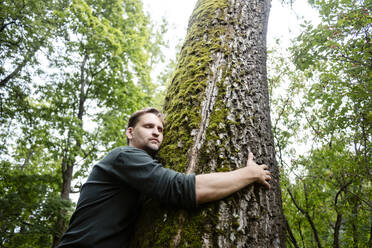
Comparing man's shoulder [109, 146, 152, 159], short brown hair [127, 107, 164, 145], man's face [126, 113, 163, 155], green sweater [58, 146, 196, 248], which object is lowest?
green sweater [58, 146, 196, 248]

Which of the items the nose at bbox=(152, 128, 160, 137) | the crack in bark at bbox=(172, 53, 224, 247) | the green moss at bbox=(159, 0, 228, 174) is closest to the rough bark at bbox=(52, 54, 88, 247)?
the green moss at bbox=(159, 0, 228, 174)

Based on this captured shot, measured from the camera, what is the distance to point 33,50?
870cm

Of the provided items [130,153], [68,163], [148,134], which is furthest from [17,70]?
[130,153]

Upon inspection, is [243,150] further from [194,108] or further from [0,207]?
[0,207]

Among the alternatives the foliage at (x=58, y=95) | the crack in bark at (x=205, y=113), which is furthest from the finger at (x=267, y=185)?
the foliage at (x=58, y=95)

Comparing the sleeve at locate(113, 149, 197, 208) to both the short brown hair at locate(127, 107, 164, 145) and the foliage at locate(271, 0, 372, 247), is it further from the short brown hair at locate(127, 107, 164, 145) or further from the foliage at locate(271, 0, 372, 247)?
the foliage at locate(271, 0, 372, 247)

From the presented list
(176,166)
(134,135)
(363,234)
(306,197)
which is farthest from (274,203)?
(363,234)

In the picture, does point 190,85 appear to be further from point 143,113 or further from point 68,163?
point 68,163

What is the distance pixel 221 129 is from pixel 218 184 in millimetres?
471

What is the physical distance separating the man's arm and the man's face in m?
0.65

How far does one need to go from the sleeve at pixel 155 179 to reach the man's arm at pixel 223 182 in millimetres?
49

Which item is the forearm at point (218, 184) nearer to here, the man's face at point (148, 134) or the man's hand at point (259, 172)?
the man's hand at point (259, 172)

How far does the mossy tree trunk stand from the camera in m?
1.27

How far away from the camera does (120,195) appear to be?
156 cm
